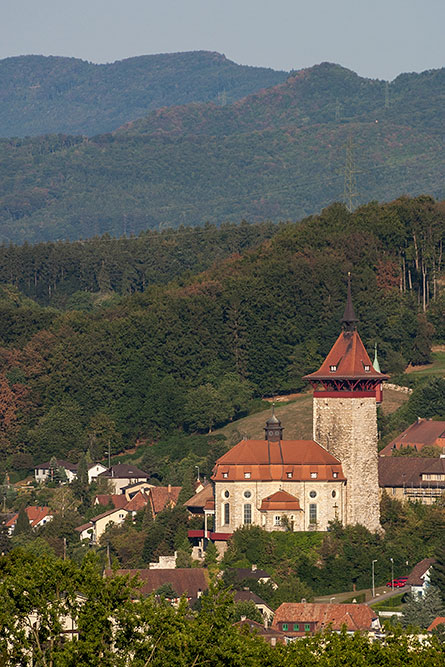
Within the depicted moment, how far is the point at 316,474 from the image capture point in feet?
331

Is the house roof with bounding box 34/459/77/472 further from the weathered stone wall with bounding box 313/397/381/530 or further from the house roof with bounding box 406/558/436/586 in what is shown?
the house roof with bounding box 406/558/436/586

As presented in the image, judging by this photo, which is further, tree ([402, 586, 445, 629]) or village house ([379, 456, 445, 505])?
village house ([379, 456, 445, 505])

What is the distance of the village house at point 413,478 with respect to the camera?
106m

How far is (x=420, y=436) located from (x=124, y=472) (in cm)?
2089

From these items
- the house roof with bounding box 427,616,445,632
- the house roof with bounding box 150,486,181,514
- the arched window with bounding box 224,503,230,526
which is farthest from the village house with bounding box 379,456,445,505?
the house roof with bounding box 427,616,445,632

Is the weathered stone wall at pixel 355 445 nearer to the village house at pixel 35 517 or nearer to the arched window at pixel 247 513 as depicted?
the arched window at pixel 247 513

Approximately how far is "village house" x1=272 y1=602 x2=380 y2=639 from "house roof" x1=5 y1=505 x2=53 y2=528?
28116mm

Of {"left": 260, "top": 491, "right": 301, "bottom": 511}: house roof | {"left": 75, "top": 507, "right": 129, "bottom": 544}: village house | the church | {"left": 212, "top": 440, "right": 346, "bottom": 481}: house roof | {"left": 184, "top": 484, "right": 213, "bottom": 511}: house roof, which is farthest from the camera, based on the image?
{"left": 75, "top": 507, "right": 129, "bottom": 544}: village house

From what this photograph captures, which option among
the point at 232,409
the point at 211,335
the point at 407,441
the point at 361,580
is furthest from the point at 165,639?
the point at 211,335

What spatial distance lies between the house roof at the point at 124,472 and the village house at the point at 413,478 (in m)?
21.8

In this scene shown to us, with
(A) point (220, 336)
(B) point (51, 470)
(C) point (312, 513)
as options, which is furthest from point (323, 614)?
A: (A) point (220, 336)

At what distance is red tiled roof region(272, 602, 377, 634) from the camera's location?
8869cm

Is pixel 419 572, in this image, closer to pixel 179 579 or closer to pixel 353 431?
pixel 353 431

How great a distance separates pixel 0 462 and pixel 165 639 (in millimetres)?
84937
